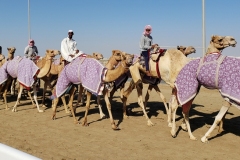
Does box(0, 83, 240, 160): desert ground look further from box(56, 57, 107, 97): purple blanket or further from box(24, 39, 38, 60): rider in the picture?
box(24, 39, 38, 60): rider

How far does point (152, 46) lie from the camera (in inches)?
356

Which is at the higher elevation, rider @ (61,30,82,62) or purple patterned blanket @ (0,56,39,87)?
rider @ (61,30,82,62)

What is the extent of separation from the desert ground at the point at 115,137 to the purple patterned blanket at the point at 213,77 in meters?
1.06

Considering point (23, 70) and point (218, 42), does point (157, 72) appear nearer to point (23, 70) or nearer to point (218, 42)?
point (218, 42)

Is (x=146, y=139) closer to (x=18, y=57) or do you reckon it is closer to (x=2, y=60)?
(x=18, y=57)

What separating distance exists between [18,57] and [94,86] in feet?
15.7

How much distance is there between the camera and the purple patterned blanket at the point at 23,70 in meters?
10.8

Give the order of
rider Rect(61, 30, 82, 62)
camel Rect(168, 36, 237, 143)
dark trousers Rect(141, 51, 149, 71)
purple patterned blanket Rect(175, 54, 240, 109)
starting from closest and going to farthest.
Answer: purple patterned blanket Rect(175, 54, 240, 109) < camel Rect(168, 36, 237, 143) < dark trousers Rect(141, 51, 149, 71) < rider Rect(61, 30, 82, 62)

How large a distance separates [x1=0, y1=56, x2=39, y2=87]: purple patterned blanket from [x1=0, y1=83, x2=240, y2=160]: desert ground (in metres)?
1.13

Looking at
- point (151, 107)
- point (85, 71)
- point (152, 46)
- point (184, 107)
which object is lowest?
point (151, 107)

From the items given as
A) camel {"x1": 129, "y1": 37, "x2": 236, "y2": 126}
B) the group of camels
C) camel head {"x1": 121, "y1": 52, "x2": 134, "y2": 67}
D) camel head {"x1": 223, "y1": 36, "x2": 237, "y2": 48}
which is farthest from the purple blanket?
camel head {"x1": 223, "y1": 36, "x2": 237, "y2": 48}

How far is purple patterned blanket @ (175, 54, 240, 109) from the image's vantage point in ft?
20.2

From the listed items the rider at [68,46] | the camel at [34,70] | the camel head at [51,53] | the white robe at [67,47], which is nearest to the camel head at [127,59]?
the rider at [68,46]

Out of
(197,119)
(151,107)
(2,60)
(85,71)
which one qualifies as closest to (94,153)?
(85,71)
